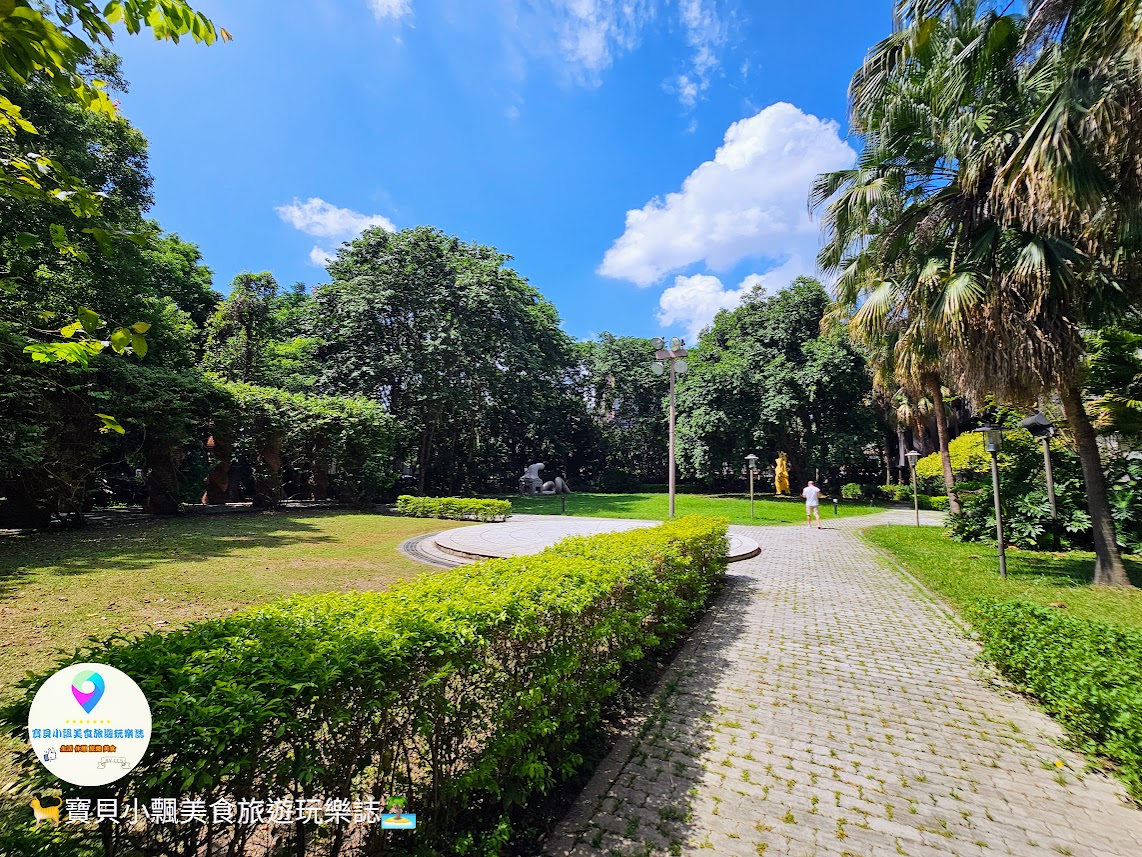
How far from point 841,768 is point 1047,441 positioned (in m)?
9.93

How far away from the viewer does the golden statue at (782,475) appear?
28634 mm

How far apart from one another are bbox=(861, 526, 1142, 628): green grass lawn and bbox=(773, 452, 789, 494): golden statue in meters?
16.1

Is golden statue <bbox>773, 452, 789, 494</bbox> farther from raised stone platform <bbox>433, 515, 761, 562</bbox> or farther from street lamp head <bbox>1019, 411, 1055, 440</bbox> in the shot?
street lamp head <bbox>1019, 411, 1055, 440</bbox>

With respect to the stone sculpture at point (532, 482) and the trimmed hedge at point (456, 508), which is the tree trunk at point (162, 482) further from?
the stone sculpture at point (532, 482)

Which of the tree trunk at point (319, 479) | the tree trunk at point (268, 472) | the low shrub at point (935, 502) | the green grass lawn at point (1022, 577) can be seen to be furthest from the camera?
the low shrub at point (935, 502)

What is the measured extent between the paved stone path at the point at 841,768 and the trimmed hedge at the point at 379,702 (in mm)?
542

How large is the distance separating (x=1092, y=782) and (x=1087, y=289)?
7262 millimetres

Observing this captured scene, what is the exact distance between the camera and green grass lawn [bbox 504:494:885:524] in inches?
779

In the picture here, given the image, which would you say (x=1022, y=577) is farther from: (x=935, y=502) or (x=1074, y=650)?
(x=935, y=502)

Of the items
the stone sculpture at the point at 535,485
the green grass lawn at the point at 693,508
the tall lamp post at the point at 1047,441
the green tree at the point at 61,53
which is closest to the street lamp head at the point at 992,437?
the tall lamp post at the point at 1047,441

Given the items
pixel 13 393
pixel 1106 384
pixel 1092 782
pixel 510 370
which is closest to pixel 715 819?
pixel 1092 782

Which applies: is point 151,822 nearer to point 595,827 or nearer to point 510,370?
point 595,827

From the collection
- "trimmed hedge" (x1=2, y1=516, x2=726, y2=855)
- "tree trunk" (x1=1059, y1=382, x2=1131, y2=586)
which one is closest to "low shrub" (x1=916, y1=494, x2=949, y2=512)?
"tree trunk" (x1=1059, y1=382, x2=1131, y2=586)

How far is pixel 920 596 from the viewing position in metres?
7.75
